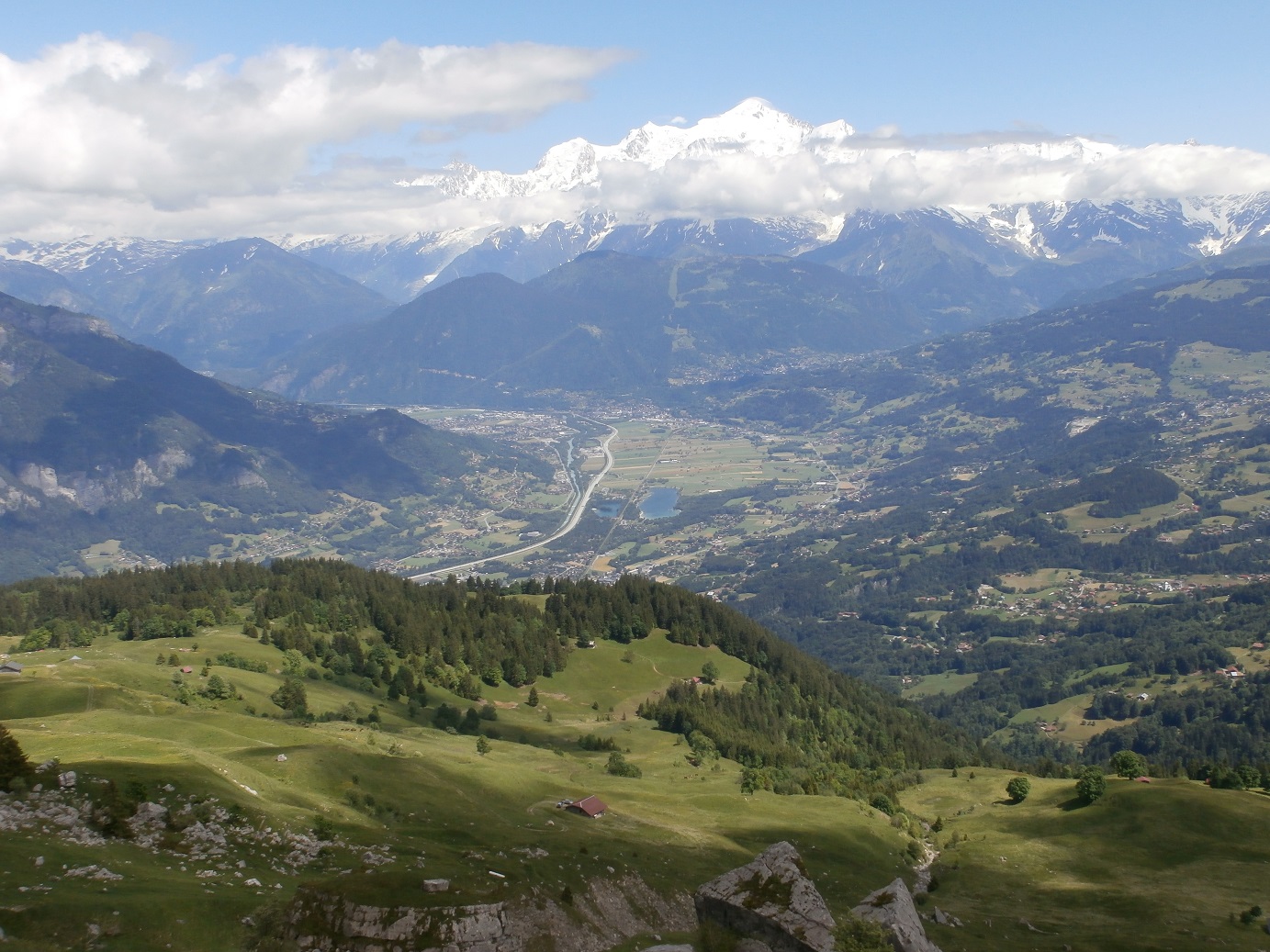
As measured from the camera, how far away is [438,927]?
129 feet

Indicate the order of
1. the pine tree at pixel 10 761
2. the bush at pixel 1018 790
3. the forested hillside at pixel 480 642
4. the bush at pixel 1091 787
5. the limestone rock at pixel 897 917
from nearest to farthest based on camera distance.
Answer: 1. the limestone rock at pixel 897 917
2. the pine tree at pixel 10 761
3. the bush at pixel 1091 787
4. the bush at pixel 1018 790
5. the forested hillside at pixel 480 642

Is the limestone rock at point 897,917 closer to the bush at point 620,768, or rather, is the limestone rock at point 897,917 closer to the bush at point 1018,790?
the bush at point 620,768

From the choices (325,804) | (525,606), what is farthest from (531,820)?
(525,606)

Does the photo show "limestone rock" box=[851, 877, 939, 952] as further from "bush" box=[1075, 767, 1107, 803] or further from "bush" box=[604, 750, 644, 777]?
"bush" box=[1075, 767, 1107, 803]

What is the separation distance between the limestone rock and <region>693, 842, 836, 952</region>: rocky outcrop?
350 cm

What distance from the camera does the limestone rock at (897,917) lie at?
4475 cm

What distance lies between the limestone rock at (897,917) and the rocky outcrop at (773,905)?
3.50 meters

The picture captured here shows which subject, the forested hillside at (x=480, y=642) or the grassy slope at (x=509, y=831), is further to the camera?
the forested hillside at (x=480, y=642)

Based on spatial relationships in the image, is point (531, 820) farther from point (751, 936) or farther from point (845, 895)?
point (751, 936)

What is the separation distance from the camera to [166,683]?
339 ft

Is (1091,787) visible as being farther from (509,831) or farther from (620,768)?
(509,831)

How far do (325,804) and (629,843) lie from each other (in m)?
19.6

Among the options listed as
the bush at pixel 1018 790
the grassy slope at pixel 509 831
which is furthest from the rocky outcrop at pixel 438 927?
the bush at pixel 1018 790

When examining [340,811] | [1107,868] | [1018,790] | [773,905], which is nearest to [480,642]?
[1018,790]
